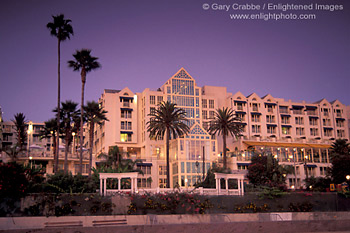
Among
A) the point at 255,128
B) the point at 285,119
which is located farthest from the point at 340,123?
the point at 255,128

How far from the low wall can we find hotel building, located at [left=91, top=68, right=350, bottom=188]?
1352 inches

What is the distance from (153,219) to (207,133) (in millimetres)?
49420

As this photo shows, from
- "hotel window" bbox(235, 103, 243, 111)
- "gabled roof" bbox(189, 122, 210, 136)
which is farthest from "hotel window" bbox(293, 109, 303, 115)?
"gabled roof" bbox(189, 122, 210, 136)

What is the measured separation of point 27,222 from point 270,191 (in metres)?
16.3

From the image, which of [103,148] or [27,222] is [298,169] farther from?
[27,222]

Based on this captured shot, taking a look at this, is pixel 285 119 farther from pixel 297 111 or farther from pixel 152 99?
pixel 152 99

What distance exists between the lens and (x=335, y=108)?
9844 centimetres

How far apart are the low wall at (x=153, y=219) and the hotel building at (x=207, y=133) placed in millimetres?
34346

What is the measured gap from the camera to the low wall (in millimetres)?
23453

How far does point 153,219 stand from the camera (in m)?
25.5

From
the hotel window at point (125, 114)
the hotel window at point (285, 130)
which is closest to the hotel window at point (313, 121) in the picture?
the hotel window at point (285, 130)

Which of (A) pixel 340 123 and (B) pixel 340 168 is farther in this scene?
(A) pixel 340 123

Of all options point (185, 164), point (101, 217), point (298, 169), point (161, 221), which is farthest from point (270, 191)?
point (298, 169)

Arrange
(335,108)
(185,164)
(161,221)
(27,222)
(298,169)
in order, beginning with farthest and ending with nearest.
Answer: (335,108)
(298,169)
(185,164)
(161,221)
(27,222)
